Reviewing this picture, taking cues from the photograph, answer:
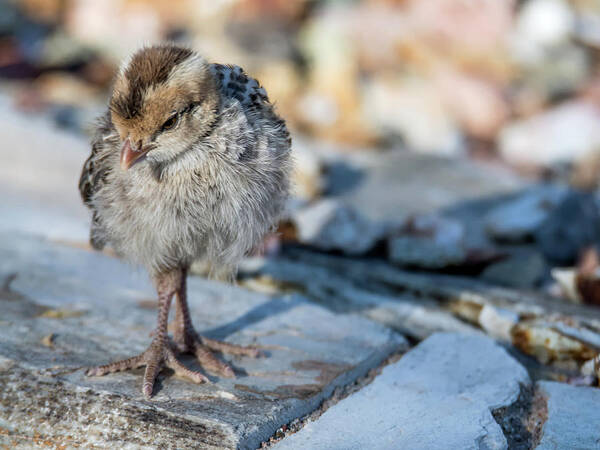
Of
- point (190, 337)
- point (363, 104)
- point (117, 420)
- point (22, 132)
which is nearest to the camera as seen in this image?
point (117, 420)

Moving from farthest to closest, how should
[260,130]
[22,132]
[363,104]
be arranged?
[363,104], [22,132], [260,130]

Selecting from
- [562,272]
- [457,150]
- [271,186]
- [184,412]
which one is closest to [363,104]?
[457,150]

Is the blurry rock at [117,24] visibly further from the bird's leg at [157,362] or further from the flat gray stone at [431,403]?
the flat gray stone at [431,403]

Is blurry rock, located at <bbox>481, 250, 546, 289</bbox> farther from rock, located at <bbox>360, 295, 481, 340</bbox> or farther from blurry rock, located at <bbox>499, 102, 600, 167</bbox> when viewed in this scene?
blurry rock, located at <bbox>499, 102, 600, 167</bbox>

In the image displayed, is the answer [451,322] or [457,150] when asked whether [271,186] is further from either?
[457,150]

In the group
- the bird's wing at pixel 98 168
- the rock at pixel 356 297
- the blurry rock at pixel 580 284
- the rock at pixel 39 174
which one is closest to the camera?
the bird's wing at pixel 98 168

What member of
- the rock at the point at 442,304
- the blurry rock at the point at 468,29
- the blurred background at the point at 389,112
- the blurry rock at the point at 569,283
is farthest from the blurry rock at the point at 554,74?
the rock at the point at 442,304
